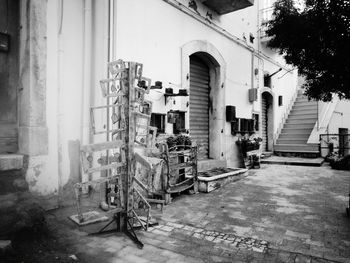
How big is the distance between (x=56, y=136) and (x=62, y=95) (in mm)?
855

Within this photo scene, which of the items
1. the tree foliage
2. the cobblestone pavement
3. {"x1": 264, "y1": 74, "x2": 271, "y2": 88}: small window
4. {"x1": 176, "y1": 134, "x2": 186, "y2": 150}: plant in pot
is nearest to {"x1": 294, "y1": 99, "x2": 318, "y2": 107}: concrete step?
{"x1": 264, "y1": 74, "x2": 271, "y2": 88}: small window

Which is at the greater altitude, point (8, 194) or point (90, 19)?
point (90, 19)

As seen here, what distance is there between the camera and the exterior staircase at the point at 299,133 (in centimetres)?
1352

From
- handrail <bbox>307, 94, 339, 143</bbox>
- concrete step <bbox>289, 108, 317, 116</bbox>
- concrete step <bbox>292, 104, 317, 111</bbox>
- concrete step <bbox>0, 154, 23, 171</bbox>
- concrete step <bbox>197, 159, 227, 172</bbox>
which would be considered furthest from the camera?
concrete step <bbox>292, 104, 317, 111</bbox>

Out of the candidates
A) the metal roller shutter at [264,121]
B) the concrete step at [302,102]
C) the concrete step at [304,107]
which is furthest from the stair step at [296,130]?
the concrete step at [302,102]

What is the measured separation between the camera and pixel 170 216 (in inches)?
195

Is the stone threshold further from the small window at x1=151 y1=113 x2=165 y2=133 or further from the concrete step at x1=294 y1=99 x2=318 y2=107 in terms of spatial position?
the concrete step at x1=294 y1=99 x2=318 y2=107

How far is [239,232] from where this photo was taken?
4207mm

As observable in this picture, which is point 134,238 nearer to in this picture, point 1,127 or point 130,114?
point 130,114

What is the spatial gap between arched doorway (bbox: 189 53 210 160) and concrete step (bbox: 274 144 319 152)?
20.5 ft

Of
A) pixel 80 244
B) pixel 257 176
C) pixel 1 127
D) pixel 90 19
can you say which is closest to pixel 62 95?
pixel 1 127

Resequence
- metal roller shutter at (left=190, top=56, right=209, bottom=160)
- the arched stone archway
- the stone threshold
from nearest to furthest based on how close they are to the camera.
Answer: the stone threshold, metal roller shutter at (left=190, top=56, right=209, bottom=160), the arched stone archway

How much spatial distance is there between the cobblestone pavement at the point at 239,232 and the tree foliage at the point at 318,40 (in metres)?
3.48

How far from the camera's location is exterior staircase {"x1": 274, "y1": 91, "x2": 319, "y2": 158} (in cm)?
1352
